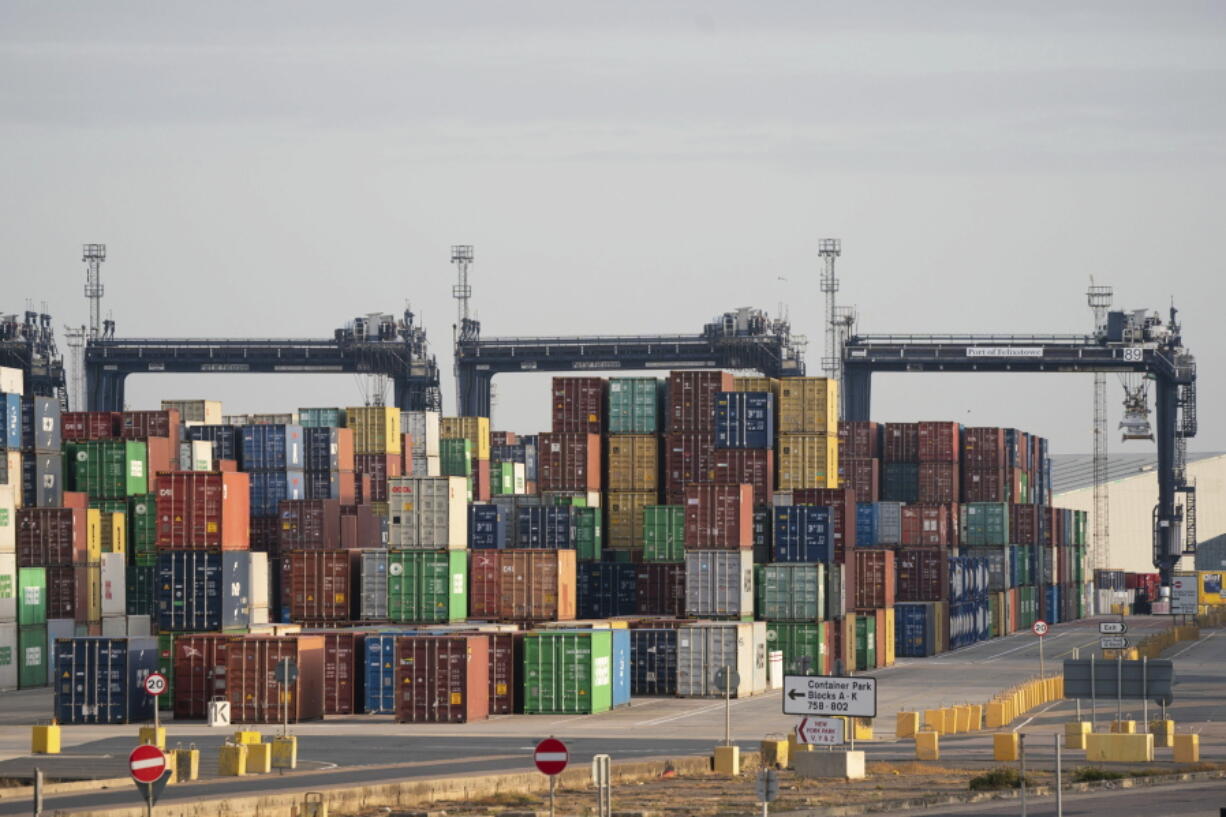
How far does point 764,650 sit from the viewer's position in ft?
247

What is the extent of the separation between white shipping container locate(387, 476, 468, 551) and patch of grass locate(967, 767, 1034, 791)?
27.1 m

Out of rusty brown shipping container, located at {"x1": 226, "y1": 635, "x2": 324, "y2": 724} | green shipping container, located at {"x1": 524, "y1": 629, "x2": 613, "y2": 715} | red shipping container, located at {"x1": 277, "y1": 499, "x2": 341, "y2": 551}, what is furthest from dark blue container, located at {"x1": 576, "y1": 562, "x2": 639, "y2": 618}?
rusty brown shipping container, located at {"x1": 226, "y1": 635, "x2": 324, "y2": 724}

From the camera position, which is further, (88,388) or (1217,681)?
(88,388)

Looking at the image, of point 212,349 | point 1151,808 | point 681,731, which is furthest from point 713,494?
point 212,349

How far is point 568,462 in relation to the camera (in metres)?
86.4

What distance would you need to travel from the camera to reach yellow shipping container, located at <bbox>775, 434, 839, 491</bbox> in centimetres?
8606

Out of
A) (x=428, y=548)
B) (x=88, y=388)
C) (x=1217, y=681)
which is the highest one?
(x=88, y=388)

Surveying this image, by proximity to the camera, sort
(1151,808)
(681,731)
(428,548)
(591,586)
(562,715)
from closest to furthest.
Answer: (1151,808) → (681,731) → (562,715) → (428,548) → (591,586)

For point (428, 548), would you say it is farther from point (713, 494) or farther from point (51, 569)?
point (51, 569)

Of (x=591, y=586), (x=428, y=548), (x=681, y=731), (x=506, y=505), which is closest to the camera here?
(x=681, y=731)

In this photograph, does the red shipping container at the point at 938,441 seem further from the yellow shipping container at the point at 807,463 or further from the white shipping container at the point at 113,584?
the white shipping container at the point at 113,584

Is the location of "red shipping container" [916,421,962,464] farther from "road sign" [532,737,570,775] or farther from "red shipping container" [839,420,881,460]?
"road sign" [532,737,570,775]

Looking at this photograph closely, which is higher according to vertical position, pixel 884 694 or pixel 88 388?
pixel 88 388

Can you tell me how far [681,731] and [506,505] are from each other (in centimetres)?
3048
